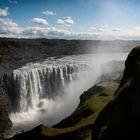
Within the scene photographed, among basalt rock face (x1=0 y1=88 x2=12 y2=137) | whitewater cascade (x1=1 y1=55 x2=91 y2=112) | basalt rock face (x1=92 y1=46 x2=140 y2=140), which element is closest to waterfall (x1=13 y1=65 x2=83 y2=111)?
whitewater cascade (x1=1 y1=55 x2=91 y2=112)

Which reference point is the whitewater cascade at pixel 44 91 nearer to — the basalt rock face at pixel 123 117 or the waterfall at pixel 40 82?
the waterfall at pixel 40 82

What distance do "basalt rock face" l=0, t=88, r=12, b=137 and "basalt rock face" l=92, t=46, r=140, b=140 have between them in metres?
58.4

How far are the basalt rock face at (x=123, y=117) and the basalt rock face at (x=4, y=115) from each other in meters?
58.4

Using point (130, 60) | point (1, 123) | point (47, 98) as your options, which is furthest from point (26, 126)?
point (130, 60)

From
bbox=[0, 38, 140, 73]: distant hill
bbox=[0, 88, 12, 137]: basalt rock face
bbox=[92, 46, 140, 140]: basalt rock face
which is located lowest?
bbox=[0, 88, 12, 137]: basalt rock face

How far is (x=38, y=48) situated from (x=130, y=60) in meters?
153

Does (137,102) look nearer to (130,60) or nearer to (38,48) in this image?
(130,60)

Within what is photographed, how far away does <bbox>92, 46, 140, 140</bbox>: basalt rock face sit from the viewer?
1823cm

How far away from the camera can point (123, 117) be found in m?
19.3

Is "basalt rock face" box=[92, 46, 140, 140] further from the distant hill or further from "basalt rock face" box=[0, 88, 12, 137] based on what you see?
the distant hill

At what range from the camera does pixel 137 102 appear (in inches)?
718

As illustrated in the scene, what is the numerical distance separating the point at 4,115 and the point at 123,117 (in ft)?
227

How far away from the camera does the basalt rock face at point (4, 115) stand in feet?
264

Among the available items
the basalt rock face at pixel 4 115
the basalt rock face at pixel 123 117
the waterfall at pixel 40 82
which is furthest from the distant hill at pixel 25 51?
the basalt rock face at pixel 123 117
